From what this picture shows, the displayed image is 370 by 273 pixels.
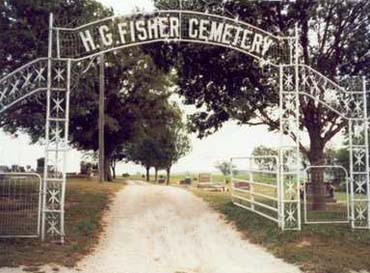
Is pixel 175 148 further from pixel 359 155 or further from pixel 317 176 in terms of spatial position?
pixel 359 155

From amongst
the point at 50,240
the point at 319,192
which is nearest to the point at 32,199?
the point at 50,240

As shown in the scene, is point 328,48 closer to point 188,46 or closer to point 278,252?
point 188,46

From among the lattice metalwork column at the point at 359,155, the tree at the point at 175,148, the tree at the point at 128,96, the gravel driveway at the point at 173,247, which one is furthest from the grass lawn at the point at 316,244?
the tree at the point at 175,148

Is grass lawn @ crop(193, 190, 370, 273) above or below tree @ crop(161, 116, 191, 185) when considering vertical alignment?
below

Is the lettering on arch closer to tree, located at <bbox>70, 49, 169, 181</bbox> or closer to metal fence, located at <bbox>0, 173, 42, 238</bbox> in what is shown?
metal fence, located at <bbox>0, 173, 42, 238</bbox>

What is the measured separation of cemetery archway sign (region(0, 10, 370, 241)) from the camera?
9.62 metres

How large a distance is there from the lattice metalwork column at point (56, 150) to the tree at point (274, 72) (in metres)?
4.54

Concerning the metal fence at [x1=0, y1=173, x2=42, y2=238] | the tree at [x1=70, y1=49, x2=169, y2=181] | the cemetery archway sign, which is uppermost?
the tree at [x1=70, y1=49, x2=169, y2=181]

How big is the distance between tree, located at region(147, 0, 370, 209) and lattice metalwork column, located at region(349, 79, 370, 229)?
289 centimetres

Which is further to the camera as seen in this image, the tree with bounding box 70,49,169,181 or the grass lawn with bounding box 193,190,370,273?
the tree with bounding box 70,49,169,181

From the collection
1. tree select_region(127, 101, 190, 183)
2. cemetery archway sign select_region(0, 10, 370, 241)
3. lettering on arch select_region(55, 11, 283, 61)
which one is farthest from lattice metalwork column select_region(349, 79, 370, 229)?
tree select_region(127, 101, 190, 183)

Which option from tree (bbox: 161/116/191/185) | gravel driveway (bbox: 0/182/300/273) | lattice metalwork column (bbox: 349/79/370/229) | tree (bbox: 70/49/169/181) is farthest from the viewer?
tree (bbox: 161/116/191/185)

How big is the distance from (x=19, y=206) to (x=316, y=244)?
7.13m

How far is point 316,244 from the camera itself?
911 centimetres
